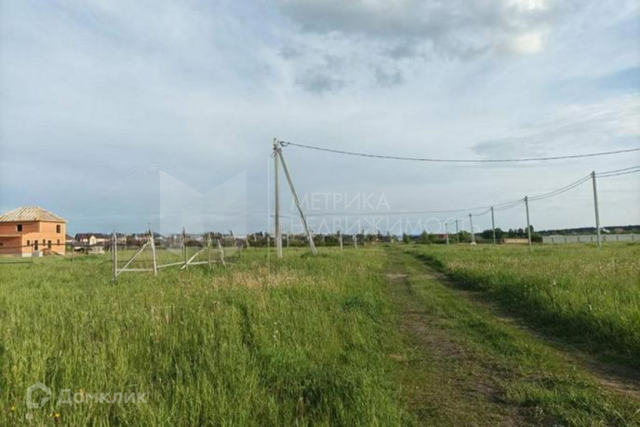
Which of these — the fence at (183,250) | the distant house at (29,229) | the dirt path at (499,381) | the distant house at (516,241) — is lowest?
the dirt path at (499,381)

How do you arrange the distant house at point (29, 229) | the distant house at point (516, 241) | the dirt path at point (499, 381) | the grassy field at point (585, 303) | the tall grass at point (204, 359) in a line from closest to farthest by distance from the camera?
1. the tall grass at point (204, 359)
2. the dirt path at point (499, 381)
3. the grassy field at point (585, 303)
4. the distant house at point (29, 229)
5. the distant house at point (516, 241)

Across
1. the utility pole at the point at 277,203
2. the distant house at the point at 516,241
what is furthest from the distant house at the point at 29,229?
the distant house at the point at 516,241

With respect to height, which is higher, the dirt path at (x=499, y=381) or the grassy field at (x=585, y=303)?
the grassy field at (x=585, y=303)

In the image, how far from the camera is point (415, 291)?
10961mm

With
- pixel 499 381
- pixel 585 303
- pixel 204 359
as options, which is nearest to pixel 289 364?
pixel 204 359

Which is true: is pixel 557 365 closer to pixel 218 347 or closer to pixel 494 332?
pixel 494 332

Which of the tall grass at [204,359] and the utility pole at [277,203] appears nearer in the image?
the tall grass at [204,359]

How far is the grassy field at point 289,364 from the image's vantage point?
319 cm

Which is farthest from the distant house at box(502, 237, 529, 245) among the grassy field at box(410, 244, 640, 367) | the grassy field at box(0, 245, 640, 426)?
the grassy field at box(0, 245, 640, 426)

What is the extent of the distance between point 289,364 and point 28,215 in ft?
183

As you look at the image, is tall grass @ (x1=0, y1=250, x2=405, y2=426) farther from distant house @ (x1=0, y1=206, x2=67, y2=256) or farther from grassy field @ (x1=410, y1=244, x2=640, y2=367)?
distant house @ (x1=0, y1=206, x2=67, y2=256)

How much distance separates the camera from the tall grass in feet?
10.2

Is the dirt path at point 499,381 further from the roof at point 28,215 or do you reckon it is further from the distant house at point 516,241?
the distant house at point 516,241

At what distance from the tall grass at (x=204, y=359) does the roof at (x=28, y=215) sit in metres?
48.6
